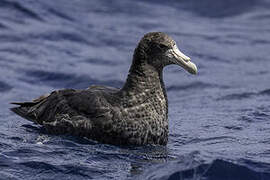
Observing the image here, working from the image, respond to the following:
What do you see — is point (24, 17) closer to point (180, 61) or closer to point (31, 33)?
point (31, 33)

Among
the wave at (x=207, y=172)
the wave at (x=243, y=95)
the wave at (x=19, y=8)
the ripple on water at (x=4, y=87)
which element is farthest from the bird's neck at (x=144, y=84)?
the wave at (x=19, y=8)

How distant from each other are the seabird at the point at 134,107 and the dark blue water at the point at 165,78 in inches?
6.0

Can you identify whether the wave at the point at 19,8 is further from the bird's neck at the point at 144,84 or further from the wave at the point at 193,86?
the bird's neck at the point at 144,84

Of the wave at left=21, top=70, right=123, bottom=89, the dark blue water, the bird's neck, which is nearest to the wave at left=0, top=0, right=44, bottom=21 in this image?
the dark blue water

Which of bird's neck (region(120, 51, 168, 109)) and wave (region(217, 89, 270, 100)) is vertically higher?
wave (region(217, 89, 270, 100))

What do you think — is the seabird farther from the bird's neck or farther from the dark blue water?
the dark blue water

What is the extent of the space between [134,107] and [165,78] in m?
6.13

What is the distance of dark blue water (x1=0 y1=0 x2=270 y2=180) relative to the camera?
7.57 m

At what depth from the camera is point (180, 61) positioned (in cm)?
857

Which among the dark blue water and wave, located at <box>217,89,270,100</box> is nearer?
the dark blue water

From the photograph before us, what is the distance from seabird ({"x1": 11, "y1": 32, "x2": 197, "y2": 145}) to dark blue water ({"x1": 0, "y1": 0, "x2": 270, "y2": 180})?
15 cm

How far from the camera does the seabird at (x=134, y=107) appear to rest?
8367 mm

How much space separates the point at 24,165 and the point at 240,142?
2698 mm

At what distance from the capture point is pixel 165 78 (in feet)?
47.8
